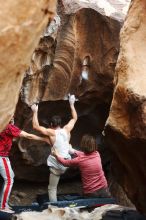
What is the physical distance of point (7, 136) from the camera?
294 inches

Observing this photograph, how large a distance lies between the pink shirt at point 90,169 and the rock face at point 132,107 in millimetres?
1808

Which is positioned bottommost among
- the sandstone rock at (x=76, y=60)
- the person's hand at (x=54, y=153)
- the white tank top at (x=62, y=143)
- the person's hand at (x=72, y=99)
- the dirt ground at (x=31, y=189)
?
the dirt ground at (x=31, y=189)

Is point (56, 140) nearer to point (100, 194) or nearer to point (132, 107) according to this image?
point (100, 194)

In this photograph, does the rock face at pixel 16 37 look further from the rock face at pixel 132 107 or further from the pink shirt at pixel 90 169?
the pink shirt at pixel 90 169

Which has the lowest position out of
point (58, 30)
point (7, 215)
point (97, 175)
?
point (7, 215)

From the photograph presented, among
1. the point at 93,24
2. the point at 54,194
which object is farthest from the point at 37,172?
the point at 93,24

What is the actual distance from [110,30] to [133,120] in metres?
4.49

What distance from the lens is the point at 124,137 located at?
524 centimetres

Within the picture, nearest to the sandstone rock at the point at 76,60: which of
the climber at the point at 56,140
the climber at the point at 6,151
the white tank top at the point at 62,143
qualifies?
the climber at the point at 56,140

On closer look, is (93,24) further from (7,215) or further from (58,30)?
(7,215)

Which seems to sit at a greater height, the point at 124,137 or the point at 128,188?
the point at 124,137

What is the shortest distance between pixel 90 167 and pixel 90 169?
0.10 feet

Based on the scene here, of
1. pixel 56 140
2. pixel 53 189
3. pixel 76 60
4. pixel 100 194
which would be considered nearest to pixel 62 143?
pixel 56 140

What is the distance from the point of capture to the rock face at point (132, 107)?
197 inches
